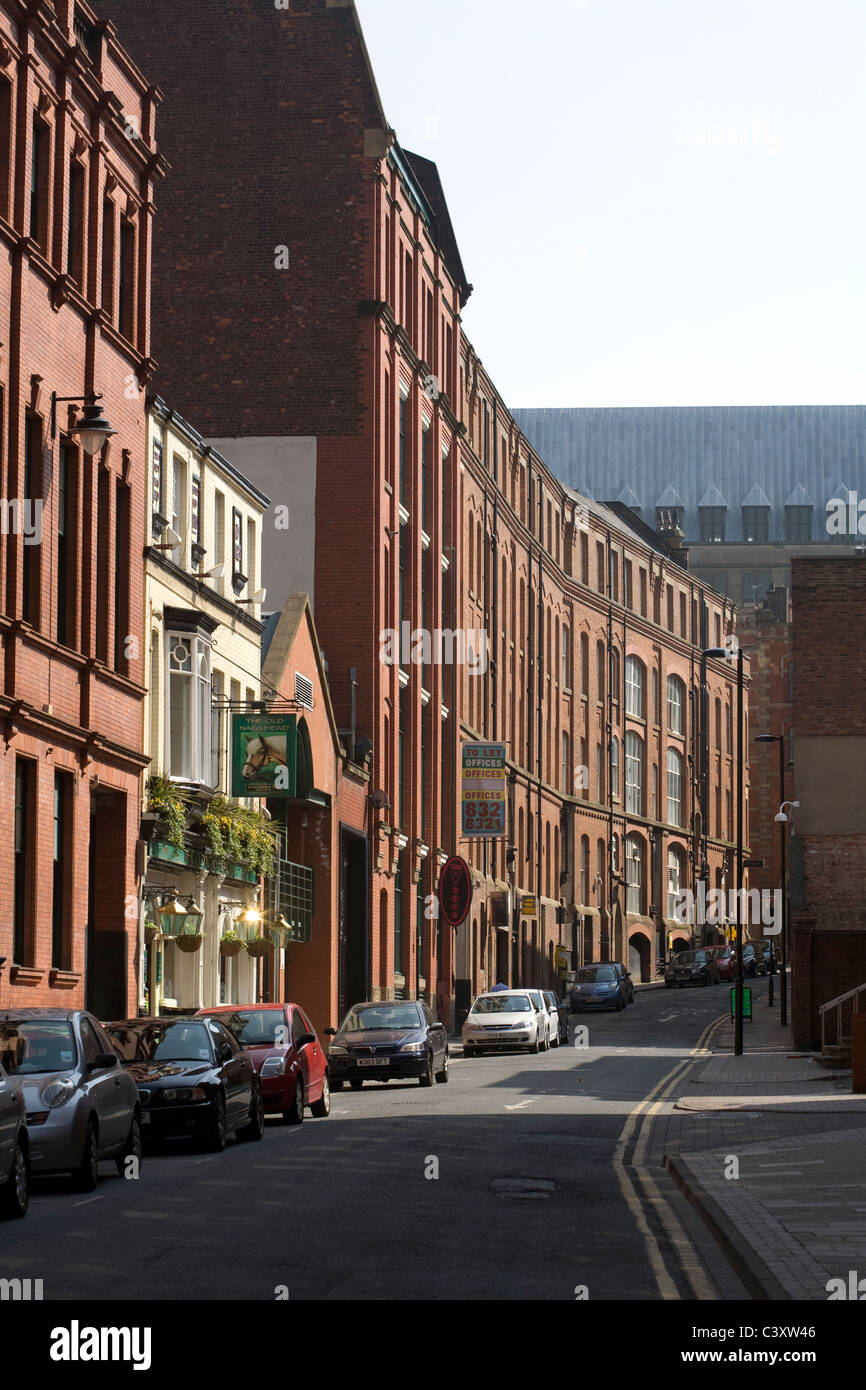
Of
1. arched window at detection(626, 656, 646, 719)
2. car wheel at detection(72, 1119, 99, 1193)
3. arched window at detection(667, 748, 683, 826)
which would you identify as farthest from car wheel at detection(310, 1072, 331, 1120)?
arched window at detection(667, 748, 683, 826)

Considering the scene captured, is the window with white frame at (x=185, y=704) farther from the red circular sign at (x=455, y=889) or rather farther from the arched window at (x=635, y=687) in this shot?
the arched window at (x=635, y=687)

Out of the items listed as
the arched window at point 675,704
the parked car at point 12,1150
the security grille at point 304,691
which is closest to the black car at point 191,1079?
the parked car at point 12,1150

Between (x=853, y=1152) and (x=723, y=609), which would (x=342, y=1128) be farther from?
(x=723, y=609)

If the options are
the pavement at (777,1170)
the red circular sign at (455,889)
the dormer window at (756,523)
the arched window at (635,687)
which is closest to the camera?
the pavement at (777,1170)

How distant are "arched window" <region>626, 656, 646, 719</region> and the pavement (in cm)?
6281

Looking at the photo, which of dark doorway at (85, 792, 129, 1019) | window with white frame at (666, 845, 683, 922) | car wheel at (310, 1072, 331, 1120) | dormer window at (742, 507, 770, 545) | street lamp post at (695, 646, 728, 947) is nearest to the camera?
car wheel at (310, 1072, 331, 1120)

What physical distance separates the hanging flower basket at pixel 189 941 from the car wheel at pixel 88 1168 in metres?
19.3

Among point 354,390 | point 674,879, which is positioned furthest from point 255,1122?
point 674,879

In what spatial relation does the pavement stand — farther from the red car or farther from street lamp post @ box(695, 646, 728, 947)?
street lamp post @ box(695, 646, 728, 947)

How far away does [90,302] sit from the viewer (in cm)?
3294

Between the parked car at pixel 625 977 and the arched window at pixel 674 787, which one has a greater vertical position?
the arched window at pixel 674 787

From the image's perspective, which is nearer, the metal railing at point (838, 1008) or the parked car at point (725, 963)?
the metal railing at point (838, 1008)

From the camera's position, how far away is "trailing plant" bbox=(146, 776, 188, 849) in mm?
34688

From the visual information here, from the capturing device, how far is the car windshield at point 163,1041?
21000 mm
